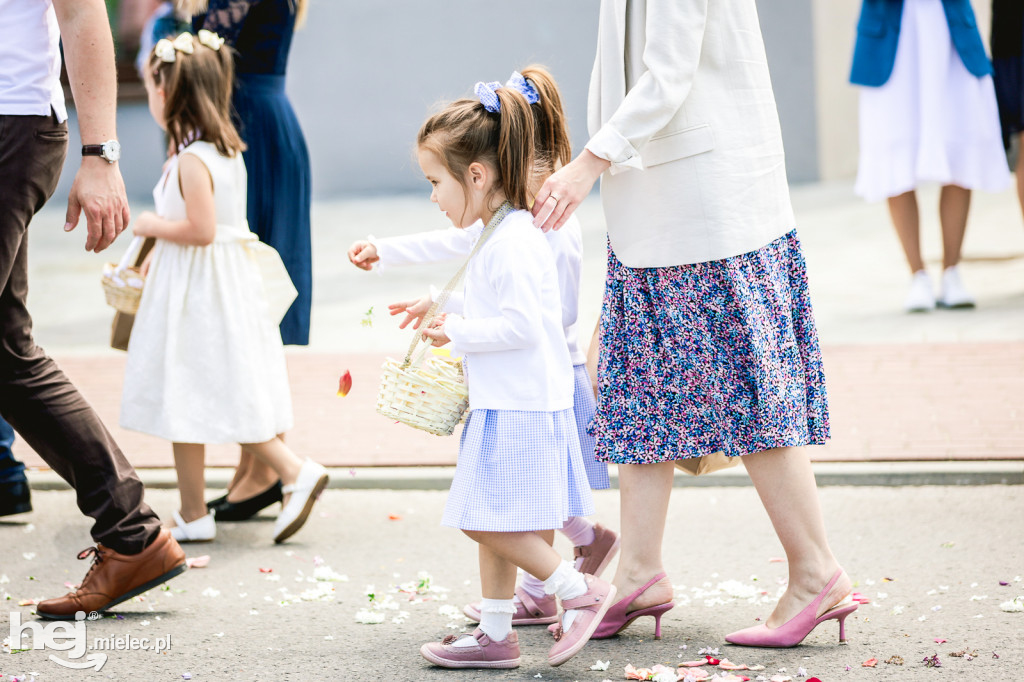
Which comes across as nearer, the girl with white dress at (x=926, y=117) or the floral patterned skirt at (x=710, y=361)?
the floral patterned skirt at (x=710, y=361)

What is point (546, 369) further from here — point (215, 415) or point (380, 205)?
point (380, 205)

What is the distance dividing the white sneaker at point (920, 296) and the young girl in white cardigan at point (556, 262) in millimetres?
4523

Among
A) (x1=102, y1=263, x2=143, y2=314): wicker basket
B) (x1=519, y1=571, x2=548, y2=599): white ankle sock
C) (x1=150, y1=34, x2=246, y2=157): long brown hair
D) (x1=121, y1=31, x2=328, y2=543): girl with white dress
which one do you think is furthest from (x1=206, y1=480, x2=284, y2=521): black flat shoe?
(x1=519, y1=571, x2=548, y2=599): white ankle sock

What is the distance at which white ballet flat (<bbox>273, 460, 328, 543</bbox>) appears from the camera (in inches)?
172

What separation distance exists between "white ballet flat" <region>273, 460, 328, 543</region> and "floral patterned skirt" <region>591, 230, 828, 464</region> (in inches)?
54.9

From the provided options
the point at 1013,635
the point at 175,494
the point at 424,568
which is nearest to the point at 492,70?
the point at 175,494

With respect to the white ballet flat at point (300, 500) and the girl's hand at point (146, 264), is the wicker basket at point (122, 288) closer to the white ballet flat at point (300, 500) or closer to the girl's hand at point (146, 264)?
the girl's hand at point (146, 264)

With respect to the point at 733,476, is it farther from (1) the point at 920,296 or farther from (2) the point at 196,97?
(1) the point at 920,296

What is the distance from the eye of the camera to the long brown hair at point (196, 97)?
4.46 meters

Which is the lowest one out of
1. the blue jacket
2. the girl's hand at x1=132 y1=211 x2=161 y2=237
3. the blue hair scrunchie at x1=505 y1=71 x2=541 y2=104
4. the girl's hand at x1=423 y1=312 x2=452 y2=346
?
the girl's hand at x1=423 y1=312 x2=452 y2=346

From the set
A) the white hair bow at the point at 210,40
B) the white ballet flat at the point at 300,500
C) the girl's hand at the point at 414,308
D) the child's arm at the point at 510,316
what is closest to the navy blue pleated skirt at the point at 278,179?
the white hair bow at the point at 210,40

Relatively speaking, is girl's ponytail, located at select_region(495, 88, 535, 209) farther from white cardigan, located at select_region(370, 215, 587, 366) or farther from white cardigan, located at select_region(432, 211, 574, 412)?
white cardigan, located at select_region(370, 215, 587, 366)

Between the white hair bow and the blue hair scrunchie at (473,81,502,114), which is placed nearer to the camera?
the blue hair scrunchie at (473,81,502,114)

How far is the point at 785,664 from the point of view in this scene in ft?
10.5
